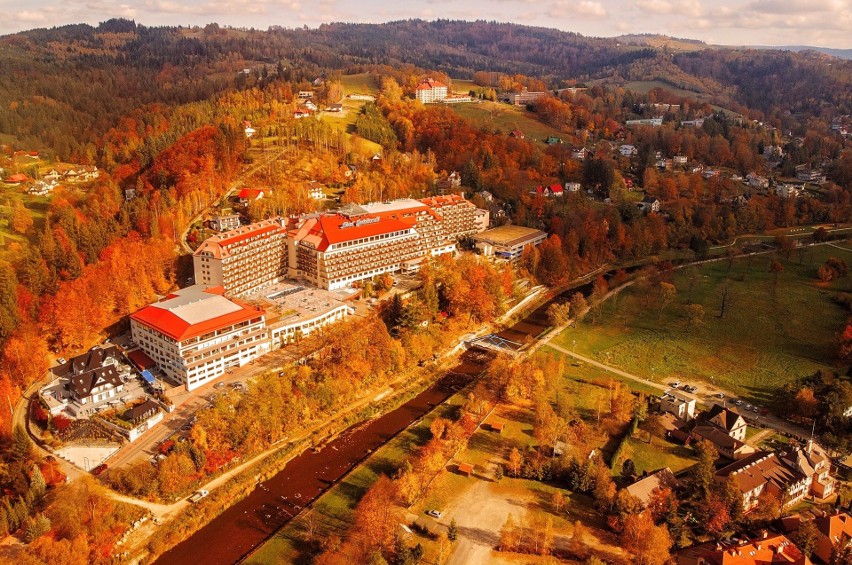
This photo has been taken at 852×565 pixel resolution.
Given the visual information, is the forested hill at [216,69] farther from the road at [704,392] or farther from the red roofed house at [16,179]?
the road at [704,392]

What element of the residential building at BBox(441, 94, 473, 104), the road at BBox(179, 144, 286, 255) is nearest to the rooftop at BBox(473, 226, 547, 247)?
the road at BBox(179, 144, 286, 255)

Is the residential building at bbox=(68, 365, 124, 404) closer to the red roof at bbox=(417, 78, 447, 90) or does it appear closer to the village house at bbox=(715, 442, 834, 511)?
the village house at bbox=(715, 442, 834, 511)

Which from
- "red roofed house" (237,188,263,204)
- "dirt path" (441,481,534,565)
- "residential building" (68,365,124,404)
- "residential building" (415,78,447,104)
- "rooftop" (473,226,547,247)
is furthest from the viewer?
"residential building" (415,78,447,104)

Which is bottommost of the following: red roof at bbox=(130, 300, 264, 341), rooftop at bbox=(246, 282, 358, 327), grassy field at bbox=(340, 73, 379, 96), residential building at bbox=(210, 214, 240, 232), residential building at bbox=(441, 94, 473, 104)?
rooftop at bbox=(246, 282, 358, 327)

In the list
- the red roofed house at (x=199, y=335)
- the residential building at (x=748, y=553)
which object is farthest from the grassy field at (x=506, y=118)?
→ the residential building at (x=748, y=553)

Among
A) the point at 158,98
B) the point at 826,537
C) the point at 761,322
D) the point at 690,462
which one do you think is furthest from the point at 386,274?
the point at 158,98

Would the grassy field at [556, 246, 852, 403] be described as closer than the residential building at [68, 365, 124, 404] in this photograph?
No
